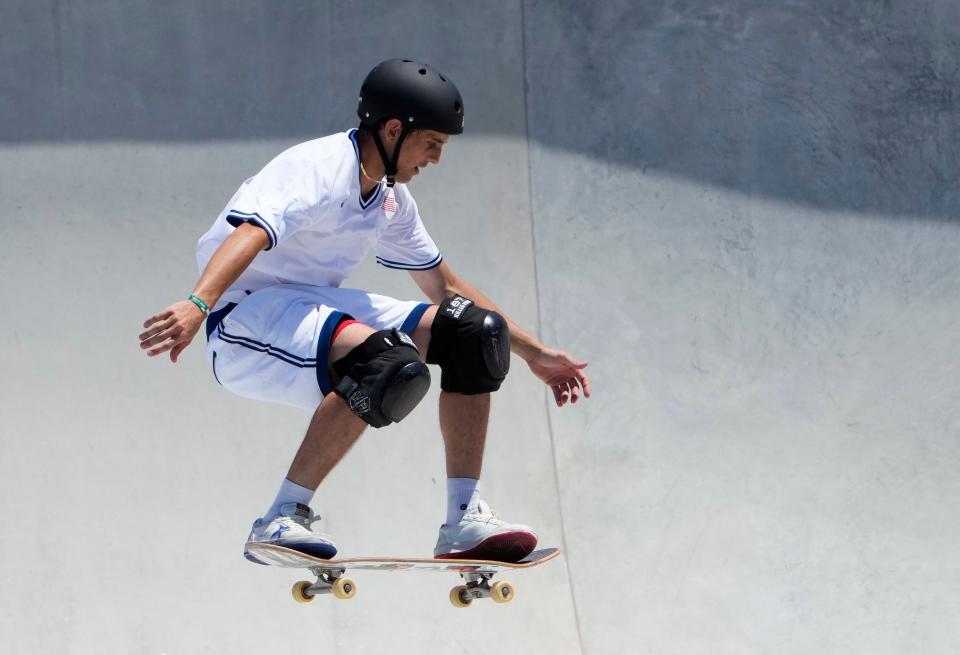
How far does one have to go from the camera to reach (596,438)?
6730mm

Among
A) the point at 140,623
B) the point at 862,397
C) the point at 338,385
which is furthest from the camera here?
the point at 862,397

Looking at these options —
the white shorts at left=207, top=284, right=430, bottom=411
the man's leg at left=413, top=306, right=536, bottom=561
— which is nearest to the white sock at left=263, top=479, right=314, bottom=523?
the white shorts at left=207, top=284, right=430, bottom=411

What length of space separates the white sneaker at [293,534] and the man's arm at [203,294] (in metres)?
0.70

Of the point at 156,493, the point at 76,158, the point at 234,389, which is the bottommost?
the point at 156,493

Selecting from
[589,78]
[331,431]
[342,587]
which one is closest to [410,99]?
[331,431]

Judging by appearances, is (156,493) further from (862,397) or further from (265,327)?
(862,397)

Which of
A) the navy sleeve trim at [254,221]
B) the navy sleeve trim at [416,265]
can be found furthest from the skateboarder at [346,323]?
the navy sleeve trim at [416,265]

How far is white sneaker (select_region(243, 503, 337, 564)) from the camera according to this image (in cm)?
403

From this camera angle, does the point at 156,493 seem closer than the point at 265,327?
No

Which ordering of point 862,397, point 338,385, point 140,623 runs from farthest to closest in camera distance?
point 862,397 < point 140,623 < point 338,385

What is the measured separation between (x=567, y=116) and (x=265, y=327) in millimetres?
3446

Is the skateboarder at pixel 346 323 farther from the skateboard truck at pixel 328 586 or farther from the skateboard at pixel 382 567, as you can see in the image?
the skateboard truck at pixel 328 586

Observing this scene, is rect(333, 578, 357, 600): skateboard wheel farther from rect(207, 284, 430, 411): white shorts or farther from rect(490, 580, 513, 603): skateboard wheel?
rect(207, 284, 430, 411): white shorts

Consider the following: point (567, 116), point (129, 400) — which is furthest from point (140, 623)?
point (567, 116)
